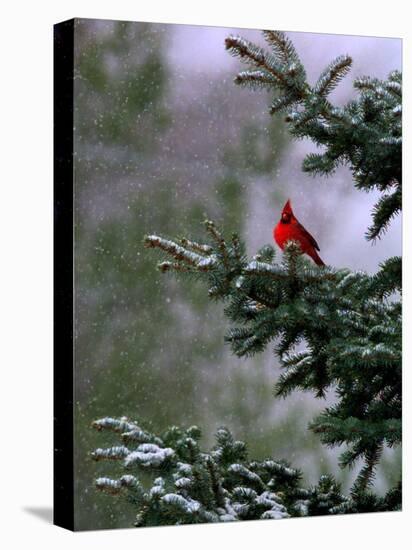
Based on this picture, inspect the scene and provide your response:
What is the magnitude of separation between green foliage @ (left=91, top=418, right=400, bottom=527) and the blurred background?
0.19ft

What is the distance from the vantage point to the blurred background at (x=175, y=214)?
241 inches

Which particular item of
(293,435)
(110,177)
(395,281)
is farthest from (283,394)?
(110,177)

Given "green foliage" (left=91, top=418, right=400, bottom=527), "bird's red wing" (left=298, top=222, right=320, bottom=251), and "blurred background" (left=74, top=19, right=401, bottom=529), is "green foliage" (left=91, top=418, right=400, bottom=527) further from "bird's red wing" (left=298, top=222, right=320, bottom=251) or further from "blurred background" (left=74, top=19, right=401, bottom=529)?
"bird's red wing" (left=298, top=222, right=320, bottom=251)

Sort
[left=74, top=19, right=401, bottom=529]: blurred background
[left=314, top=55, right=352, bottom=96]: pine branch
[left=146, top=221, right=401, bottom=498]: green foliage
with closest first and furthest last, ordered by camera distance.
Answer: [left=74, top=19, right=401, bottom=529]: blurred background → [left=146, top=221, right=401, bottom=498]: green foliage → [left=314, top=55, right=352, bottom=96]: pine branch

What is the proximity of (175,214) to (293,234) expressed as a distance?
2.07 feet

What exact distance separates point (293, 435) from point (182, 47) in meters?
1.89

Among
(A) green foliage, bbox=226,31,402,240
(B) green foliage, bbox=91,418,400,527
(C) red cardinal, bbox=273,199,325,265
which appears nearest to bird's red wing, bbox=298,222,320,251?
(C) red cardinal, bbox=273,199,325,265

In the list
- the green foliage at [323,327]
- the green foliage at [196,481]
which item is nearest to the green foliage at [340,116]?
the green foliage at [323,327]

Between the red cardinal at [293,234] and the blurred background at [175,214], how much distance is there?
A: 40mm

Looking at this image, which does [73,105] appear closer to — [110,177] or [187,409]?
[110,177]

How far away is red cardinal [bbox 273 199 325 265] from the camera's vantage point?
260 inches

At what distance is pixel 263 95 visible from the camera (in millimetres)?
6547

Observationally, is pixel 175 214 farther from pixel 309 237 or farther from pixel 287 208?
pixel 309 237

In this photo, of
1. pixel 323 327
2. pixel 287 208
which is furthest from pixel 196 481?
pixel 287 208
